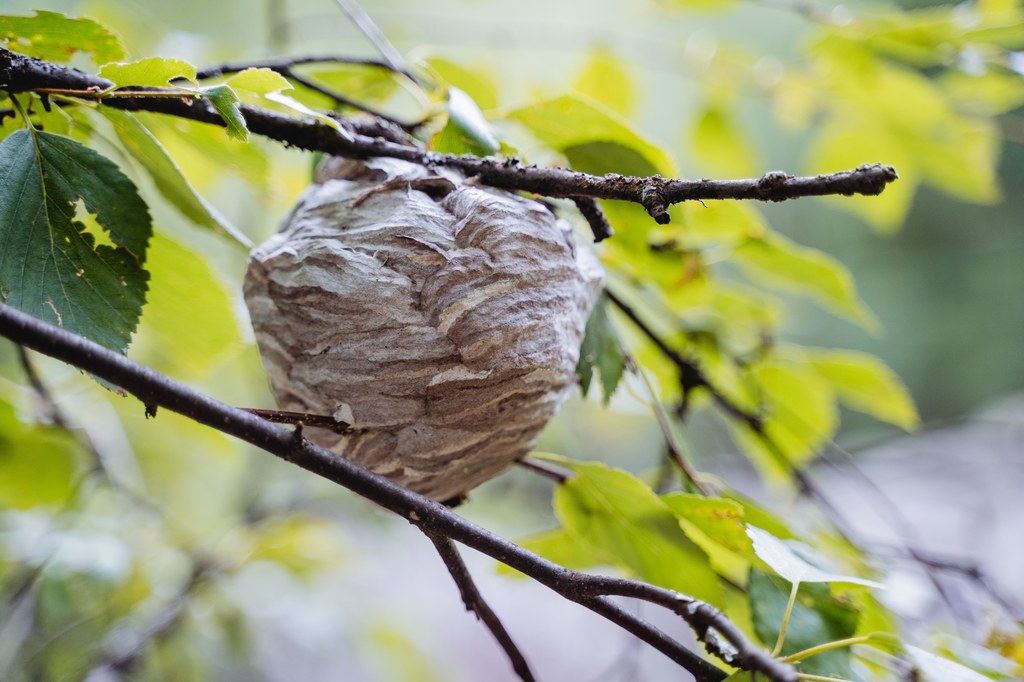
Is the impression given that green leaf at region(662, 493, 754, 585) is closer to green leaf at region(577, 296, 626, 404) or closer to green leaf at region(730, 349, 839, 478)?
green leaf at region(577, 296, 626, 404)

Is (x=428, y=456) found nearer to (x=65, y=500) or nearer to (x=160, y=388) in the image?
(x=160, y=388)

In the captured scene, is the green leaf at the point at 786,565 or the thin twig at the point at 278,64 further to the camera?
the thin twig at the point at 278,64

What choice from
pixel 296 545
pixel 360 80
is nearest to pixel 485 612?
pixel 360 80

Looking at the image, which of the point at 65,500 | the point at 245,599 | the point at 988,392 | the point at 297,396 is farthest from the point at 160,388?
the point at 988,392

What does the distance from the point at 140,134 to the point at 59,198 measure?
0.06 m

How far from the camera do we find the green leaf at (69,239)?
15.5 inches

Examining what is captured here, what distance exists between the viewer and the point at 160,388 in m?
0.32

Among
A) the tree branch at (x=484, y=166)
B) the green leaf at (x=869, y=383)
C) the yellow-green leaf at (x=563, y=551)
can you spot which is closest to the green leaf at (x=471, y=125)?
the tree branch at (x=484, y=166)

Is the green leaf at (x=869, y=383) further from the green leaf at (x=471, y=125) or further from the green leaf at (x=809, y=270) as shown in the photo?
the green leaf at (x=471, y=125)

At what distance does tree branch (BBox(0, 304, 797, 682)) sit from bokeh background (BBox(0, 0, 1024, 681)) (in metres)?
0.28

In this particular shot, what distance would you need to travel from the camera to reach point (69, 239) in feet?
1.37

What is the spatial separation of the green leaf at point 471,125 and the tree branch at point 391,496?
24 centimetres

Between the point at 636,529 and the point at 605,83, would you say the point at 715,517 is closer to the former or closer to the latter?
the point at 636,529

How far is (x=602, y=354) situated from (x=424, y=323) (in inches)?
6.1
